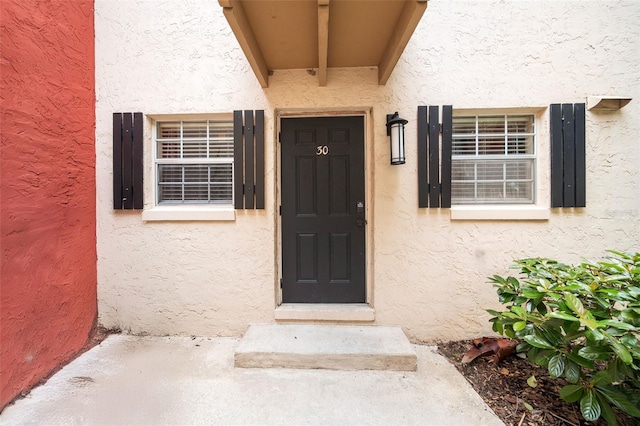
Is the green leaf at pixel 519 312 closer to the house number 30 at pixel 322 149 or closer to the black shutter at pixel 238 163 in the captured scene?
the house number 30 at pixel 322 149

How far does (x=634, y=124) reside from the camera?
2836 millimetres

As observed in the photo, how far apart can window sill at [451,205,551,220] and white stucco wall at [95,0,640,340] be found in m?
0.08

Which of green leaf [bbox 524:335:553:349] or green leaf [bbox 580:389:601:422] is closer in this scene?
green leaf [bbox 580:389:601:422]

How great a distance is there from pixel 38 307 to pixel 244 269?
70.2 inches

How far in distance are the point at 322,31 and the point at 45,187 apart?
287 cm

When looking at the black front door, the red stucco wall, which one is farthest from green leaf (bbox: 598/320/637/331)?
the red stucco wall

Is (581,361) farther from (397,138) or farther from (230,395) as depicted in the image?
(230,395)

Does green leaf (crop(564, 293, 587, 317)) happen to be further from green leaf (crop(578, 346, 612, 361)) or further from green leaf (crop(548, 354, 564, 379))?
green leaf (crop(548, 354, 564, 379))

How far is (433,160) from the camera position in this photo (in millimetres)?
2895

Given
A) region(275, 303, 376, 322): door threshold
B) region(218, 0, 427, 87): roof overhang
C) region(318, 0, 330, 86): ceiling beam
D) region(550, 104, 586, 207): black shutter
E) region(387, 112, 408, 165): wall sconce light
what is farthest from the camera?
region(275, 303, 376, 322): door threshold

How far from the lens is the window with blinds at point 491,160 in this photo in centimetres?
302

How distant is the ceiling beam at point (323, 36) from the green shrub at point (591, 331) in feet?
8.74

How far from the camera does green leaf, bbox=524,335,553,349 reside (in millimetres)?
1852

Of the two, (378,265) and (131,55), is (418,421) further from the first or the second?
(131,55)
